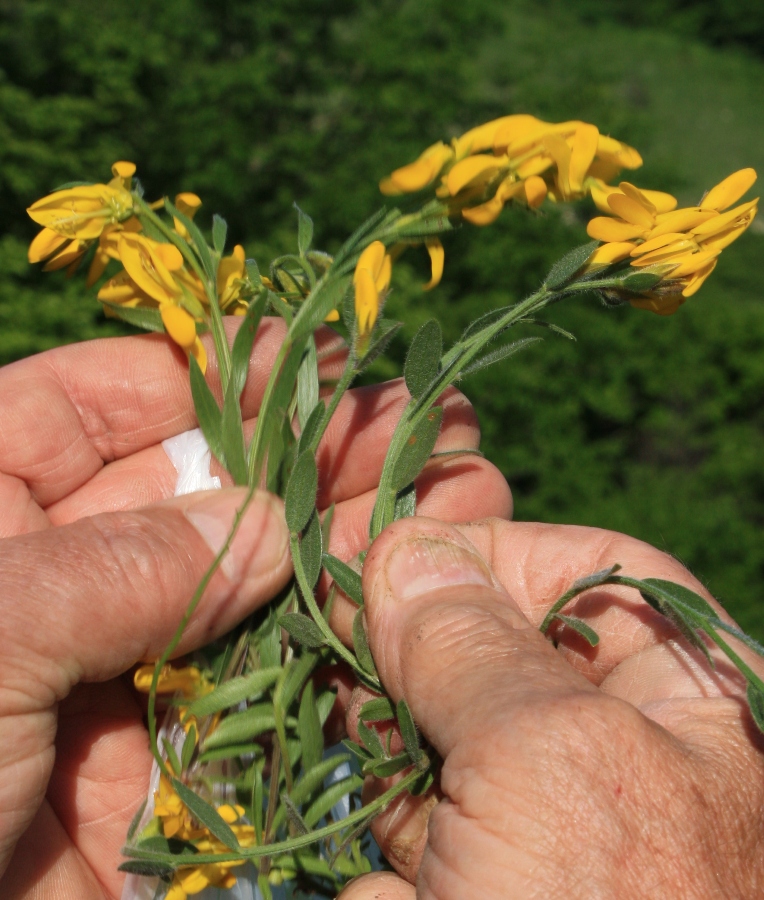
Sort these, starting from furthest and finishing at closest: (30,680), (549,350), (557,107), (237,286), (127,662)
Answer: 1. (557,107)
2. (549,350)
3. (237,286)
4. (127,662)
5. (30,680)

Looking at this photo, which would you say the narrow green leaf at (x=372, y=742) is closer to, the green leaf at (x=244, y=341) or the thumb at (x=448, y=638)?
the thumb at (x=448, y=638)

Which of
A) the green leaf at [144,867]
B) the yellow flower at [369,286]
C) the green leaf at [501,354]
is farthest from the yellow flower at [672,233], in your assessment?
the green leaf at [144,867]

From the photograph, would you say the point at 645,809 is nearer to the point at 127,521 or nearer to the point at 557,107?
the point at 127,521

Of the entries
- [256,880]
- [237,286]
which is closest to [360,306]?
[237,286]

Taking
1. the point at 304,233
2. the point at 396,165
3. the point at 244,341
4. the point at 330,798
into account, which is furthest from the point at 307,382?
the point at 396,165

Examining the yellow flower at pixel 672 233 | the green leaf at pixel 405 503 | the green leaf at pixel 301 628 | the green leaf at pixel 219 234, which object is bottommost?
the green leaf at pixel 301 628

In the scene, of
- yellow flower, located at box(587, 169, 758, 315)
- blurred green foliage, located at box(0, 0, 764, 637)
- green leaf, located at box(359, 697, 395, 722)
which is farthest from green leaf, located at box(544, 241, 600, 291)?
blurred green foliage, located at box(0, 0, 764, 637)

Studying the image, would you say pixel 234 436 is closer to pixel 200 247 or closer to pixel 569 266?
pixel 200 247
